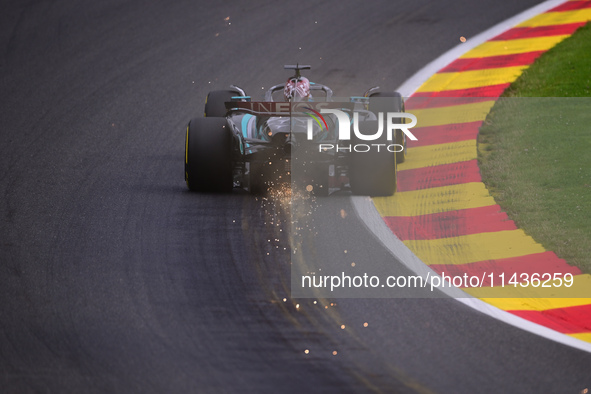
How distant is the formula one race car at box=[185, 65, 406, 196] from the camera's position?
10.4 metres

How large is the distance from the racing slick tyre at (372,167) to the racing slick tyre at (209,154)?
1398 mm

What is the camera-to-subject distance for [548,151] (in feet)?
39.2

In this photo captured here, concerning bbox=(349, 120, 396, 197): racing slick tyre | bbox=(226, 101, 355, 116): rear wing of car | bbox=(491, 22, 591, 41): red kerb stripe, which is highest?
bbox=(491, 22, 591, 41): red kerb stripe

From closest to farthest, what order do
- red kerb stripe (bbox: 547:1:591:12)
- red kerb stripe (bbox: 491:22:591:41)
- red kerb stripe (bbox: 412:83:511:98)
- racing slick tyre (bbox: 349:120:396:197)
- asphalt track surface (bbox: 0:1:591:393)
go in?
asphalt track surface (bbox: 0:1:591:393), racing slick tyre (bbox: 349:120:396:197), red kerb stripe (bbox: 412:83:511:98), red kerb stripe (bbox: 491:22:591:41), red kerb stripe (bbox: 547:1:591:12)

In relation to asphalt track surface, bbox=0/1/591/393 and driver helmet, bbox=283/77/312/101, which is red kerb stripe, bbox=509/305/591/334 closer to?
asphalt track surface, bbox=0/1/591/393

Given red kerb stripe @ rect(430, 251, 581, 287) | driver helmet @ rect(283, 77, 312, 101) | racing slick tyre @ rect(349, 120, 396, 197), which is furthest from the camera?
driver helmet @ rect(283, 77, 312, 101)

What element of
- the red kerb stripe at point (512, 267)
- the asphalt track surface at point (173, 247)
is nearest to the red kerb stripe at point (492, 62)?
the asphalt track surface at point (173, 247)

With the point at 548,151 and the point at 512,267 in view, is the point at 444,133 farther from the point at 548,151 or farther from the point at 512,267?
the point at 512,267

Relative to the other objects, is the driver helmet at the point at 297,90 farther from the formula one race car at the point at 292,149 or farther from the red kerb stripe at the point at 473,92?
the red kerb stripe at the point at 473,92

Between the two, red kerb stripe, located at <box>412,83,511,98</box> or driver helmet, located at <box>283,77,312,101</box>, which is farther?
red kerb stripe, located at <box>412,83,511,98</box>

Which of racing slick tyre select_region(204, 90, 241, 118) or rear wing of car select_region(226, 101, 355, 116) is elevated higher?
racing slick tyre select_region(204, 90, 241, 118)

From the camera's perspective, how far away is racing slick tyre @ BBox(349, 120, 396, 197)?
10383 millimetres

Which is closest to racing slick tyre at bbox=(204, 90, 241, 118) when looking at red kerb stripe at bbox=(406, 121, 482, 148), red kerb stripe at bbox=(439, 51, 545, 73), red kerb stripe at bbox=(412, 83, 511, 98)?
red kerb stripe at bbox=(406, 121, 482, 148)

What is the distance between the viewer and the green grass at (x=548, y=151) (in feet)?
31.4
